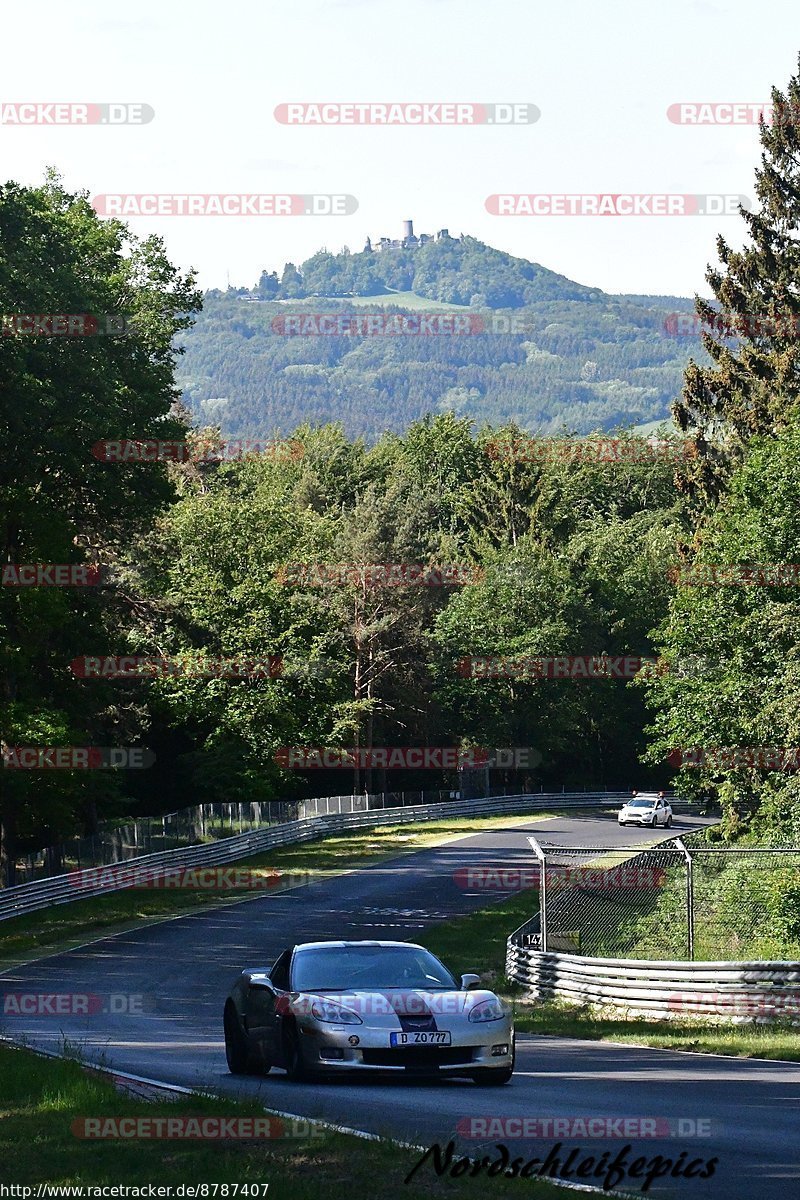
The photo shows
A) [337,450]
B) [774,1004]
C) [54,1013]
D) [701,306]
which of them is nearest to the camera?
[774,1004]

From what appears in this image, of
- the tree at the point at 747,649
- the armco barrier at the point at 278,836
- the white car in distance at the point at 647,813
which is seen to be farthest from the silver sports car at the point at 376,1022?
the white car in distance at the point at 647,813

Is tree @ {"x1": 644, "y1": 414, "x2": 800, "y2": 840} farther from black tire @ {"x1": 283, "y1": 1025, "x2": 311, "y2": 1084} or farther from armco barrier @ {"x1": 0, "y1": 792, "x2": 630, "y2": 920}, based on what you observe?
black tire @ {"x1": 283, "y1": 1025, "x2": 311, "y2": 1084}

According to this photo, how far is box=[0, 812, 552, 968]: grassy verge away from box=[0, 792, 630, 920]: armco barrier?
31 cm

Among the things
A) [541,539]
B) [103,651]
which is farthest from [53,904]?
[541,539]

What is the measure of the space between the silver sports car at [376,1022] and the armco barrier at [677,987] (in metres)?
6.38

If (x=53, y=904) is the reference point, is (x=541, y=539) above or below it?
above

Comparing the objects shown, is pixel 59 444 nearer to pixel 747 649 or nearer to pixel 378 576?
pixel 747 649

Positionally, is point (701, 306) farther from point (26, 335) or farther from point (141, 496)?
point (26, 335)

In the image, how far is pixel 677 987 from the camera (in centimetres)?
1912

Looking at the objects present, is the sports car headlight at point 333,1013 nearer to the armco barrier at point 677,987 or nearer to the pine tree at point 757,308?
the armco barrier at point 677,987

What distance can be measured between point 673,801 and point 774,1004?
195 feet

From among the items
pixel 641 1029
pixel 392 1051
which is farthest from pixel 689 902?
pixel 392 1051

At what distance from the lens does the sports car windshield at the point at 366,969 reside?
12.8 m

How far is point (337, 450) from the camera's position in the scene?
359 ft
